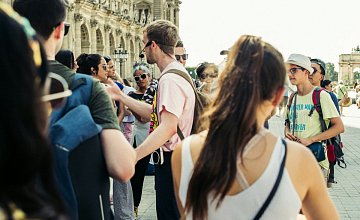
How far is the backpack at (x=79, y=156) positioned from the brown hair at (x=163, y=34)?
7.22ft

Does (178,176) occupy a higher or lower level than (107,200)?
higher

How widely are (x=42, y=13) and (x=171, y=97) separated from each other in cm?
207

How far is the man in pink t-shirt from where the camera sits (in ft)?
14.7

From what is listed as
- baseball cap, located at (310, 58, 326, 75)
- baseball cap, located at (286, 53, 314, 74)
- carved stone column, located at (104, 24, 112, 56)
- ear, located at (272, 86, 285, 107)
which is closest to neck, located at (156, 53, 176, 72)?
baseball cap, located at (286, 53, 314, 74)

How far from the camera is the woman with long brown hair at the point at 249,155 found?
234cm

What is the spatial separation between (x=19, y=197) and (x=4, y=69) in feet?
0.99

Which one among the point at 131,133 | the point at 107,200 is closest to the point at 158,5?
the point at 131,133

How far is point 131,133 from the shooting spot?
878 centimetres

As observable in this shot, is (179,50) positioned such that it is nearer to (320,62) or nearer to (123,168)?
(320,62)

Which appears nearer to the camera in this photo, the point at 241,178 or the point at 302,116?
the point at 241,178

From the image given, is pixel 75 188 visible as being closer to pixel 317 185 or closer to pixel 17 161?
pixel 317 185

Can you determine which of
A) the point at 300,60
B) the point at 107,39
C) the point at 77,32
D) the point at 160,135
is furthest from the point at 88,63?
the point at 107,39

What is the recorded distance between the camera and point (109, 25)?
56781 millimetres

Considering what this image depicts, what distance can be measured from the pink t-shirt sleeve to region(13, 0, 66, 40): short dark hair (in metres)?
1.98
